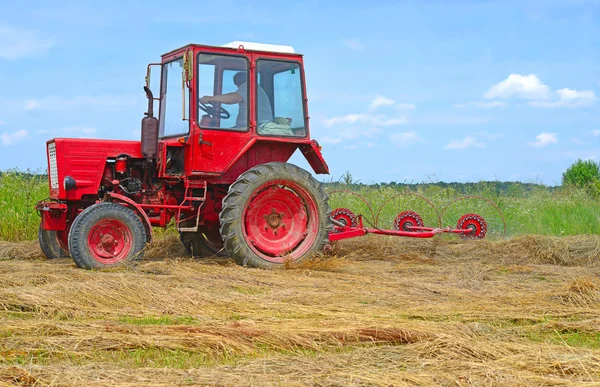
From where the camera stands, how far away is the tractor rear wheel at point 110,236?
810 centimetres

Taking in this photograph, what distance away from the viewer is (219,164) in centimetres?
884

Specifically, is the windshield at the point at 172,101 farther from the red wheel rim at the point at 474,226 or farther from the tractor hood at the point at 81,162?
the red wheel rim at the point at 474,226

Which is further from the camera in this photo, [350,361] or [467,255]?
[467,255]

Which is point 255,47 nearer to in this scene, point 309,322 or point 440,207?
point 309,322

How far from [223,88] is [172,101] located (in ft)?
2.31

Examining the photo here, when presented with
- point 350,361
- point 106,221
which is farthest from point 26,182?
point 350,361

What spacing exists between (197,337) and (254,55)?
514 centimetres

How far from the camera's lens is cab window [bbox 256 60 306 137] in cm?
905

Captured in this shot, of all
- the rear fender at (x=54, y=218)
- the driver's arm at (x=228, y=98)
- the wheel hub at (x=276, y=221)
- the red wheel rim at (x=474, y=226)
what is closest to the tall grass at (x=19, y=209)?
the rear fender at (x=54, y=218)

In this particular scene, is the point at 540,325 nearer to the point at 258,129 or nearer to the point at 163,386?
the point at 163,386

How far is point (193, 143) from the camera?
868 cm

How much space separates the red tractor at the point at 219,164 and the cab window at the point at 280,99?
0.04ft

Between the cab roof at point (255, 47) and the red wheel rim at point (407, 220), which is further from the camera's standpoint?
the red wheel rim at point (407, 220)

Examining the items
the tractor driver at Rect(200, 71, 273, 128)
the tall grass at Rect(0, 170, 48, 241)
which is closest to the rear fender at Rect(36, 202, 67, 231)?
the tractor driver at Rect(200, 71, 273, 128)
